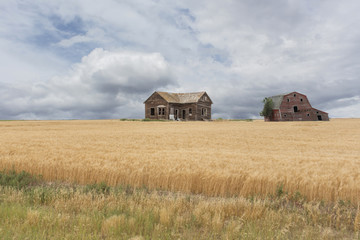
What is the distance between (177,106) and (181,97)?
130 inches

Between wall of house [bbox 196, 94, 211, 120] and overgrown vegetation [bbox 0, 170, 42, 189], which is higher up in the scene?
wall of house [bbox 196, 94, 211, 120]

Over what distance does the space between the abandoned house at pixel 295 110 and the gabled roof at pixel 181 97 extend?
20788mm

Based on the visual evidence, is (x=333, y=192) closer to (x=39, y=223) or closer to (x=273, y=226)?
(x=273, y=226)

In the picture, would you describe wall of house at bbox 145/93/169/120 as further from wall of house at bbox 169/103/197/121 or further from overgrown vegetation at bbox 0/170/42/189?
overgrown vegetation at bbox 0/170/42/189

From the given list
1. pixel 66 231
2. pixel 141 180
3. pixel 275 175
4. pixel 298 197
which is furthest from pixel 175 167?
pixel 66 231

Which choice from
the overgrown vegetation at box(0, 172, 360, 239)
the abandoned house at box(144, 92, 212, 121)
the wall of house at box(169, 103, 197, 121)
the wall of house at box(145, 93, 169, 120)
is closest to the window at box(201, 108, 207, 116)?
the abandoned house at box(144, 92, 212, 121)

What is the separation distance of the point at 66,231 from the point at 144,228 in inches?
57.4

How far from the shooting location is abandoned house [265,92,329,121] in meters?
61.0

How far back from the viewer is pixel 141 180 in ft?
27.7

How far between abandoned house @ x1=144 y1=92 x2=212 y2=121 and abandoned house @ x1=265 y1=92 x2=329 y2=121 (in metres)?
18.9

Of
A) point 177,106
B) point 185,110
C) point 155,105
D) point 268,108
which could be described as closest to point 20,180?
point 155,105

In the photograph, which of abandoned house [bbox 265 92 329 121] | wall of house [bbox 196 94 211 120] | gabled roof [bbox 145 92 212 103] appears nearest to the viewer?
gabled roof [bbox 145 92 212 103]

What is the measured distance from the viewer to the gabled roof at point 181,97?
183 feet

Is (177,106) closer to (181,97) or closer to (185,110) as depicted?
(185,110)
